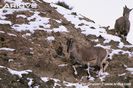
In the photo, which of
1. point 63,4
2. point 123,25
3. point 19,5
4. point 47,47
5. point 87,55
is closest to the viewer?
point 87,55

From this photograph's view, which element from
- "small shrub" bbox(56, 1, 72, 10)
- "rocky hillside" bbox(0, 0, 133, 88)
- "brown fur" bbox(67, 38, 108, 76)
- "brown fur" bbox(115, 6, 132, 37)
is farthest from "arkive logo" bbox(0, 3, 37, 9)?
"brown fur" bbox(67, 38, 108, 76)

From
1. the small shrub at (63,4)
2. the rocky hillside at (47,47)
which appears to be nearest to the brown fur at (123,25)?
the rocky hillside at (47,47)

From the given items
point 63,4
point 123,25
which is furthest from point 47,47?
point 63,4

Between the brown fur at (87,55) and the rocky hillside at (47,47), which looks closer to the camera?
the rocky hillside at (47,47)

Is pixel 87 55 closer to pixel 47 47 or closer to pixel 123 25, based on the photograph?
pixel 47 47

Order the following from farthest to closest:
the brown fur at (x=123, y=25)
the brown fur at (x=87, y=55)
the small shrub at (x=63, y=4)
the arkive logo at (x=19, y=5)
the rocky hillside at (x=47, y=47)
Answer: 1. the small shrub at (x=63, y=4)
2. the arkive logo at (x=19, y=5)
3. the brown fur at (x=123, y=25)
4. the brown fur at (x=87, y=55)
5. the rocky hillside at (x=47, y=47)

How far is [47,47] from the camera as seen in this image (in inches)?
658

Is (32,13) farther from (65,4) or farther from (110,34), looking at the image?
(65,4)

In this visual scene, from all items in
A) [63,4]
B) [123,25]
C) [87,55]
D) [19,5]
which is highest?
[87,55]

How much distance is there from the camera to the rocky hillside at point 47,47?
1405 centimetres

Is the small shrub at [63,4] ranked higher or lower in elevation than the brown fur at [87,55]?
lower

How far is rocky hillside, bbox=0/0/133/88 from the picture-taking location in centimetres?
1405

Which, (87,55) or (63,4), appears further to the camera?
(63,4)

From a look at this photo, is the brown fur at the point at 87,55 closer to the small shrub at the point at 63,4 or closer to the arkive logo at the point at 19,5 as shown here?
the arkive logo at the point at 19,5
